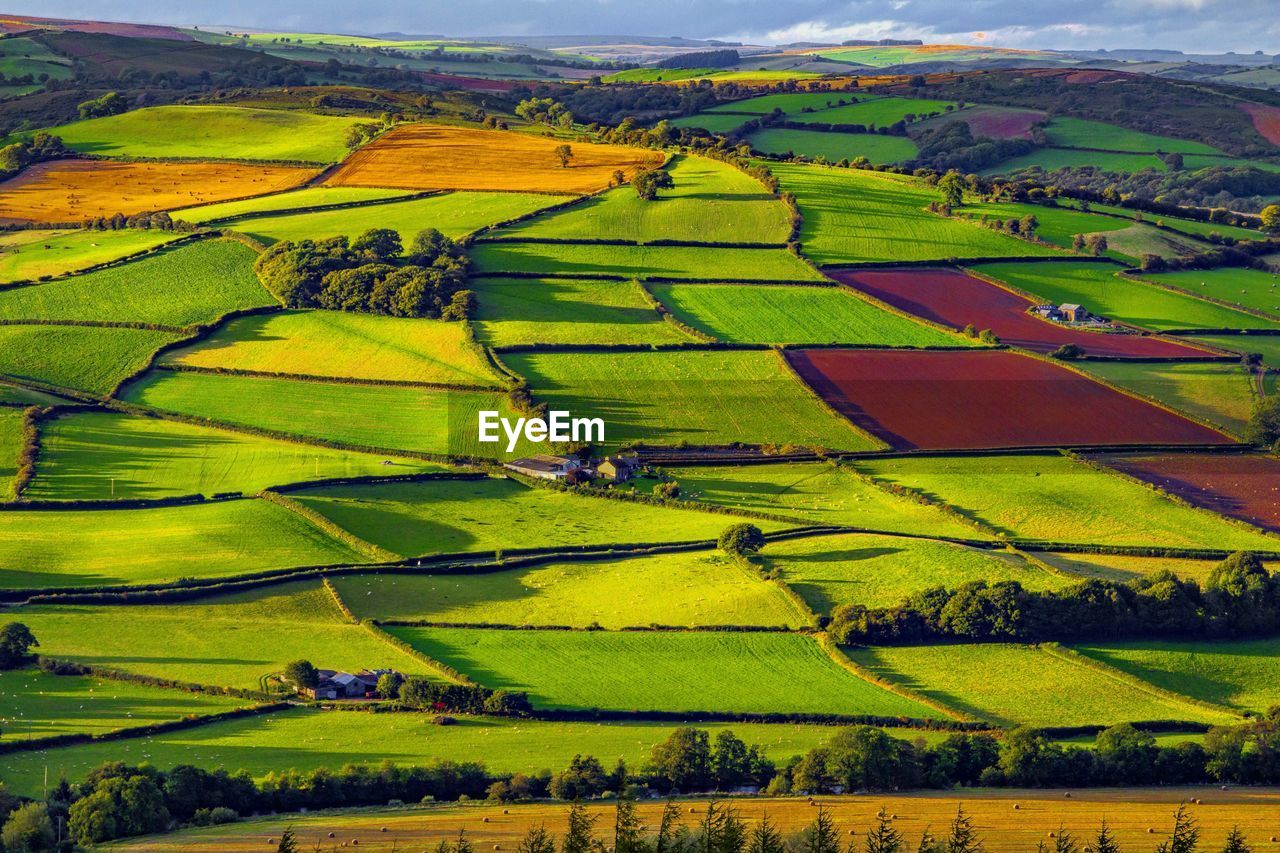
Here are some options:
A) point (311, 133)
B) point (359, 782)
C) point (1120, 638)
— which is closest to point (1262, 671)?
point (1120, 638)

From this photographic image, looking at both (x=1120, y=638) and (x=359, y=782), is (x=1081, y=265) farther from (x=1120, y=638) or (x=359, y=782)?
(x=359, y=782)

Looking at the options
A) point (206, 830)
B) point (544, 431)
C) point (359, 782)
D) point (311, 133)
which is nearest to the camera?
point (206, 830)

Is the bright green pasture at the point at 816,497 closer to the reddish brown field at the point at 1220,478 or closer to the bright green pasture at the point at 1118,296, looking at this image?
the reddish brown field at the point at 1220,478

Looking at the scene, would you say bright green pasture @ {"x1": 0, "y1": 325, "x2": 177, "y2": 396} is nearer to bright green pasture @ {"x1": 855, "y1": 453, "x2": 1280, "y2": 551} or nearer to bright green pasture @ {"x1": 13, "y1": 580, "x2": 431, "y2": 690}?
bright green pasture @ {"x1": 13, "y1": 580, "x2": 431, "y2": 690}

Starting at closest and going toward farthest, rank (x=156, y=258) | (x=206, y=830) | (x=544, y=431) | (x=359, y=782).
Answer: (x=206, y=830)
(x=359, y=782)
(x=544, y=431)
(x=156, y=258)

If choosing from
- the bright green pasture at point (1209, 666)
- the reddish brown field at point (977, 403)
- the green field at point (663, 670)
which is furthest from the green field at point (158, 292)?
the bright green pasture at point (1209, 666)
